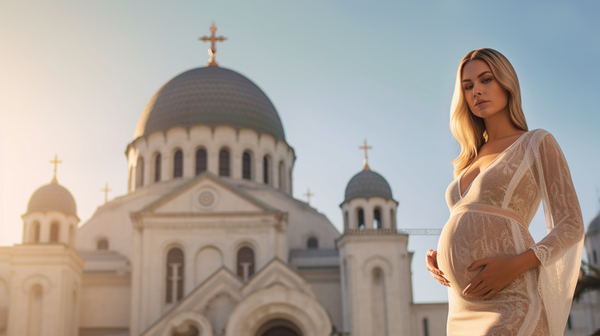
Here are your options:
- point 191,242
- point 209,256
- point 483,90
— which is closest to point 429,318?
point 209,256

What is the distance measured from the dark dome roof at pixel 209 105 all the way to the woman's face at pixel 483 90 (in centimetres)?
3339

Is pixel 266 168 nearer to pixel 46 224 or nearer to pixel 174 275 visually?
pixel 174 275

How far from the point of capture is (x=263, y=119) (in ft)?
129

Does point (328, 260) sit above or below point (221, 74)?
below

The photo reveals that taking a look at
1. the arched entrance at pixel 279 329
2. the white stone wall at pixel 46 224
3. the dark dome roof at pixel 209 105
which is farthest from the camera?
the dark dome roof at pixel 209 105

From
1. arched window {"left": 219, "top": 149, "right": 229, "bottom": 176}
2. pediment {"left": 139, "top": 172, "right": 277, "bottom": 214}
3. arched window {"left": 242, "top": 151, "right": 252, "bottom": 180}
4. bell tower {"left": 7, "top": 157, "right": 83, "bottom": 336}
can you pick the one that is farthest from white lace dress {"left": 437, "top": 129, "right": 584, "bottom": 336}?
arched window {"left": 242, "top": 151, "right": 252, "bottom": 180}

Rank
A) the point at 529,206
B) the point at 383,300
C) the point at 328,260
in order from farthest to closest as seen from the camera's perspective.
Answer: the point at 328,260 → the point at 383,300 → the point at 529,206

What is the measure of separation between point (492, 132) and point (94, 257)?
1279 inches

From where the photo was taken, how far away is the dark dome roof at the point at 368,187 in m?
32.8

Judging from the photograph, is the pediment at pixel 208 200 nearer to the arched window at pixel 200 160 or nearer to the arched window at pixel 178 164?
the arched window at pixel 200 160

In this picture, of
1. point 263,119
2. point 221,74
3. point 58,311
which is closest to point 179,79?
point 221,74

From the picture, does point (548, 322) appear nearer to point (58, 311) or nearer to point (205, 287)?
point (205, 287)

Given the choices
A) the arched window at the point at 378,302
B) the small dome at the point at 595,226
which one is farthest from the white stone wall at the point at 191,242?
the small dome at the point at 595,226

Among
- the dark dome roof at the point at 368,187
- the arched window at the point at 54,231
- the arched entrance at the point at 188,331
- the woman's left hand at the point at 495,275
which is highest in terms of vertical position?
the dark dome roof at the point at 368,187
